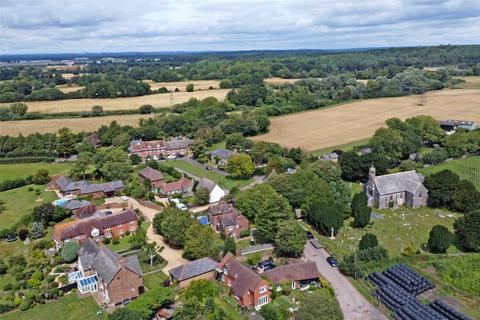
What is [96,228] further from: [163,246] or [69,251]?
[163,246]

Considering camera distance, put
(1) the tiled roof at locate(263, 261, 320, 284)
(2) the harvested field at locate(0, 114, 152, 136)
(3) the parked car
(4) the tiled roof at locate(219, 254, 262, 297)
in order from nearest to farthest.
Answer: (4) the tiled roof at locate(219, 254, 262, 297) → (1) the tiled roof at locate(263, 261, 320, 284) → (3) the parked car → (2) the harvested field at locate(0, 114, 152, 136)

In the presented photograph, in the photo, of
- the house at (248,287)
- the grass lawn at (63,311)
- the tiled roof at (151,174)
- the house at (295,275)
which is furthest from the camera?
the tiled roof at (151,174)

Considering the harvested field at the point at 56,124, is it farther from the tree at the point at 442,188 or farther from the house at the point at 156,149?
the tree at the point at 442,188

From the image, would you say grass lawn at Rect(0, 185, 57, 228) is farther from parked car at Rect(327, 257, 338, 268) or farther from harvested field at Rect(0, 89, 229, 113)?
harvested field at Rect(0, 89, 229, 113)

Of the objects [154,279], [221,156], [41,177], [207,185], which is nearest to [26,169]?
[41,177]

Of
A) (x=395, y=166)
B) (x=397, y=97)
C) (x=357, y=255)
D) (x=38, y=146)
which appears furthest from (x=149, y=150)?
(x=397, y=97)

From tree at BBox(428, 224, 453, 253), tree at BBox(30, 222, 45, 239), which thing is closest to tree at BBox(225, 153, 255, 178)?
tree at BBox(30, 222, 45, 239)

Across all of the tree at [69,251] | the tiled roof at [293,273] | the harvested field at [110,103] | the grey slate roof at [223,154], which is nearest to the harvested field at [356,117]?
the grey slate roof at [223,154]
